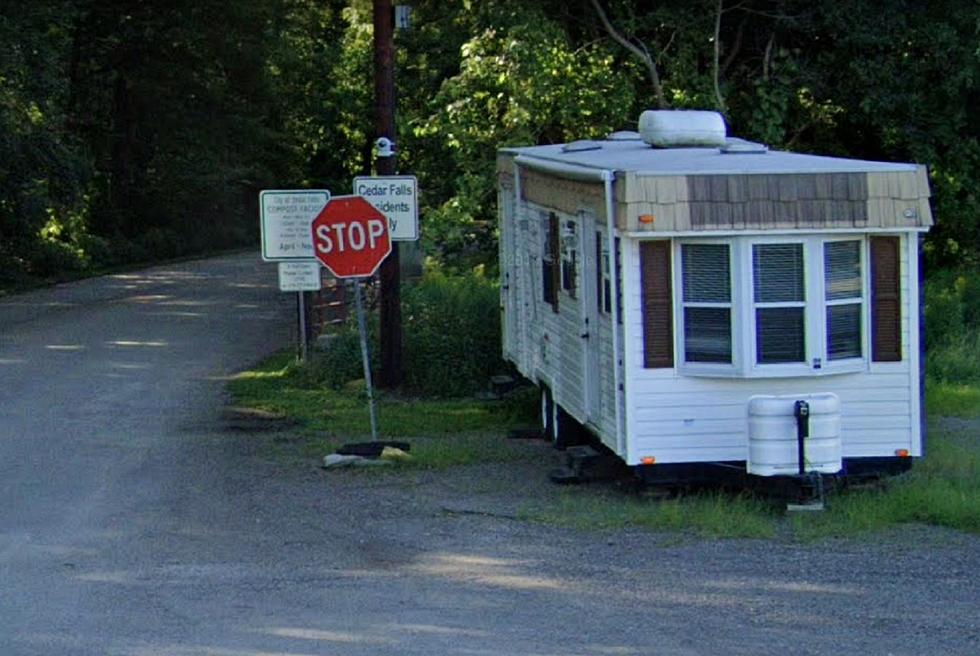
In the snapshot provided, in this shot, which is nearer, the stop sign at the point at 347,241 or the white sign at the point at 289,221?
the stop sign at the point at 347,241

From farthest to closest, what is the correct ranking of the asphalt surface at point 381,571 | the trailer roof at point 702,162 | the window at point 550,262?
the window at point 550,262
the trailer roof at point 702,162
the asphalt surface at point 381,571

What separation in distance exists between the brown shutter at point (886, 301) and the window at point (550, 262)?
130 inches

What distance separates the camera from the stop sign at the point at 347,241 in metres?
14.3

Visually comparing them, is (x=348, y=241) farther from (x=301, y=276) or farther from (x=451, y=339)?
(x=301, y=276)

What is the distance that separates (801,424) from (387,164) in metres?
8.35

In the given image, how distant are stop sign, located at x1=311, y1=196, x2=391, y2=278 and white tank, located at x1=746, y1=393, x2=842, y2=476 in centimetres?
→ 438

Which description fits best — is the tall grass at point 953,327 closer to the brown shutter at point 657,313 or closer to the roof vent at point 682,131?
the roof vent at point 682,131

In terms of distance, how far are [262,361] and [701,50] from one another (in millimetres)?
8169

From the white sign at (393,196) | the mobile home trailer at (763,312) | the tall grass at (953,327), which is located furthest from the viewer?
the tall grass at (953,327)

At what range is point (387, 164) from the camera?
18.3 m

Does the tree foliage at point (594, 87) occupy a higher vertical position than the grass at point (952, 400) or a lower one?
higher

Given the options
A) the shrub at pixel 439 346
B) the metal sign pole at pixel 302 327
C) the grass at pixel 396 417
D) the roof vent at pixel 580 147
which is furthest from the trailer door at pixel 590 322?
the metal sign pole at pixel 302 327

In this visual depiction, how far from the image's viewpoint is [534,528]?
36.6 feet

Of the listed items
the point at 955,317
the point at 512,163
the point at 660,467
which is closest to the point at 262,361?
the point at 512,163
